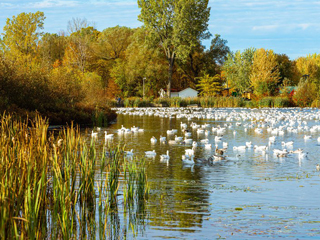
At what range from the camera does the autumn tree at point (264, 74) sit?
2805 inches

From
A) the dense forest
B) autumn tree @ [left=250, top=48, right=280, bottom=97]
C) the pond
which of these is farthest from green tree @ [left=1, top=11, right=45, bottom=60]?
the pond

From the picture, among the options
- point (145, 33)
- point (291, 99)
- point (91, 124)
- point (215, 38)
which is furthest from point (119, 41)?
point (91, 124)

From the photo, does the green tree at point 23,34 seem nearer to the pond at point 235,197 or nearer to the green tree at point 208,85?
the green tree at point 208,85

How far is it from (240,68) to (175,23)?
16.6 meters

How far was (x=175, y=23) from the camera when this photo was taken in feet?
245

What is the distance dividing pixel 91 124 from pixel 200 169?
18409 mm

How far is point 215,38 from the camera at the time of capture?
9050 centimetres

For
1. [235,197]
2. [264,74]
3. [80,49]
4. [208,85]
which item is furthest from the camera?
[208,85]

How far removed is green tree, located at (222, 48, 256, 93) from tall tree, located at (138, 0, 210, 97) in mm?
10525

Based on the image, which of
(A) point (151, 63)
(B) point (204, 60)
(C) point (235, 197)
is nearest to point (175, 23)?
(A) point (151, 63)

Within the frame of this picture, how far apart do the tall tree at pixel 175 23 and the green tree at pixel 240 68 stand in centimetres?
1053

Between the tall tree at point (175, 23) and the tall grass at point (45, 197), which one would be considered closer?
the tall grass at point (45, 197)

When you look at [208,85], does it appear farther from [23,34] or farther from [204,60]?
[23,34]


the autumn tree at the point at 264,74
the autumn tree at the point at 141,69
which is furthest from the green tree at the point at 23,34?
the autumn tree at the point at 264,74
